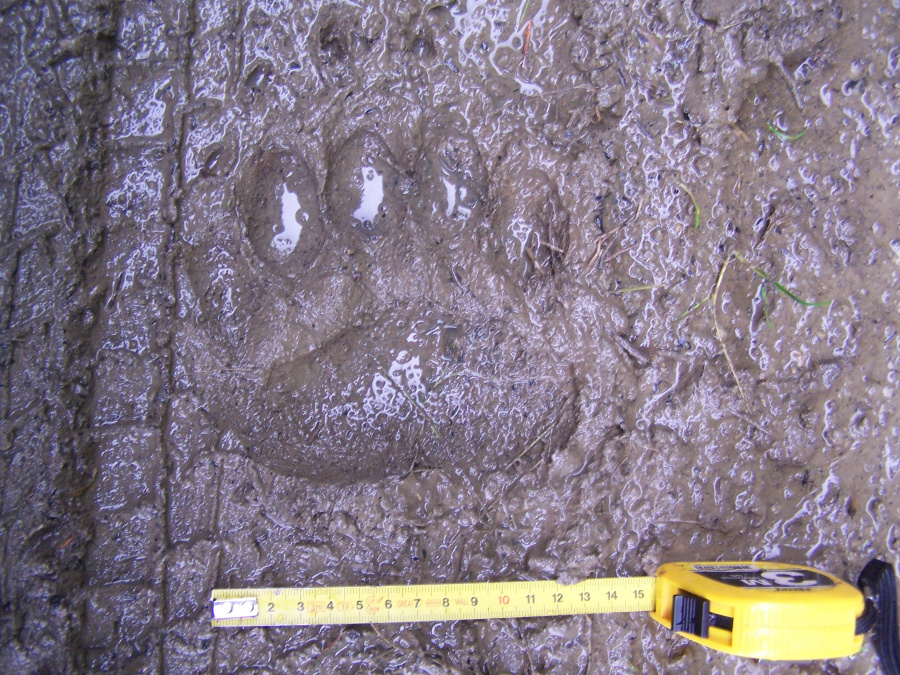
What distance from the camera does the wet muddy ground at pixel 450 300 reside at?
100 inches

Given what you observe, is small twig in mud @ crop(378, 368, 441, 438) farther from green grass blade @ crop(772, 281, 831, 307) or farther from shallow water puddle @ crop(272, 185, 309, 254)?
green grass blade @ crop(772, 281, 831, 307)

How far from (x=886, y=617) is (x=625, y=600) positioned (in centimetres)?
109

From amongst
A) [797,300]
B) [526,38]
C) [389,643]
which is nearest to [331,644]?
[389,643]

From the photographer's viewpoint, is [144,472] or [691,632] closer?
[691,632]

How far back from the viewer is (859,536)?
2.58 meters

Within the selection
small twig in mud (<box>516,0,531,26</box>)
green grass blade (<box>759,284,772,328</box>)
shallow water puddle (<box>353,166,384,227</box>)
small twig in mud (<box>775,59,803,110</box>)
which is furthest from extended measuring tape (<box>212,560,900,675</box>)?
small twig in mud (<box>516,0,531,26</box>)

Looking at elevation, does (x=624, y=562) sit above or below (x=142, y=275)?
below

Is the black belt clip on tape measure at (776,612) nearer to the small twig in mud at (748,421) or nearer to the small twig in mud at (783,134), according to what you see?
the small twig in mud at (748,421)

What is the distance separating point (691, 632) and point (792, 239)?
1.76 meters

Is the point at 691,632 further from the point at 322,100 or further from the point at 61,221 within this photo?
the point at 61,221

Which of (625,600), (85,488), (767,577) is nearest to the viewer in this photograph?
(767,577)

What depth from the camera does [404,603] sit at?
2480 millimetres

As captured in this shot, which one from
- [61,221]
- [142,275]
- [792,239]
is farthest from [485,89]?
[61,221]

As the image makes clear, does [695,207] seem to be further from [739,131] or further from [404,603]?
[404,603]
